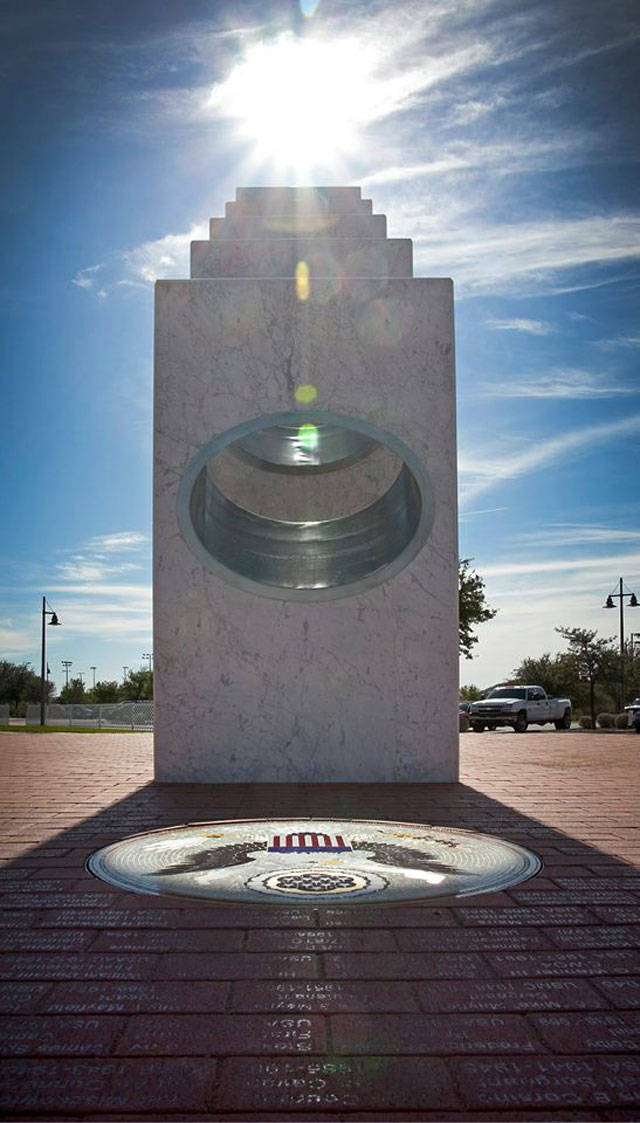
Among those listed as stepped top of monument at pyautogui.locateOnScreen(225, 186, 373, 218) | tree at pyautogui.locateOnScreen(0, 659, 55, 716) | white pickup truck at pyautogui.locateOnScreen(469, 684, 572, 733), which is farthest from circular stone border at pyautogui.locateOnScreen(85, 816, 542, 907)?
tree at pyautogui.locateOnScreen(0, 659, 55, 716)

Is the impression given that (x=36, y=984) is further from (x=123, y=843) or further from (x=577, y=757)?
(x=577, y=757)

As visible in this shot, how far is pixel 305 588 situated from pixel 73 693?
87181mm

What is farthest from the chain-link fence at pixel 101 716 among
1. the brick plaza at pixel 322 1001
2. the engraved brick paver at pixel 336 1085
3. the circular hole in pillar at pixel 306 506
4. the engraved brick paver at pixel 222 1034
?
the engraved brick paver at pixel 336 1085

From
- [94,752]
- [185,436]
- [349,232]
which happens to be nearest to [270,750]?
[185,436]

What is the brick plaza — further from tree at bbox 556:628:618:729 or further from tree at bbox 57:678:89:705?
tree at bbox 57:678:89:705

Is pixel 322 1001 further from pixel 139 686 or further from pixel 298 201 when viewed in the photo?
pixel 139 686

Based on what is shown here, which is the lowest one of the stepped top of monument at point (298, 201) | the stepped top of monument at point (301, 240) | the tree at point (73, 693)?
the tree at point (73, 693)

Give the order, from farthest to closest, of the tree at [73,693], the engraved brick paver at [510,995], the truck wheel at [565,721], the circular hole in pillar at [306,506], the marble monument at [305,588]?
the tree at [73,693] → the truck wheel at [565,721] → the circular hole in pillar at [306,506] → the marble monument at [305,588] → the engraved brick paver at [510,995]

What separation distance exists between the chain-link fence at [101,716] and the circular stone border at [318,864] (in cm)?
2901

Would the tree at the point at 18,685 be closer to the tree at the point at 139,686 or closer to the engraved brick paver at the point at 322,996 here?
the tree at the point at 139,686

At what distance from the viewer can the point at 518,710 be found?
2825 cm

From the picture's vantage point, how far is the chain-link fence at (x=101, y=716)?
3656 centimetres

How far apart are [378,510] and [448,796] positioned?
4.76 m

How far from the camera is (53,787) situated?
9.33m
